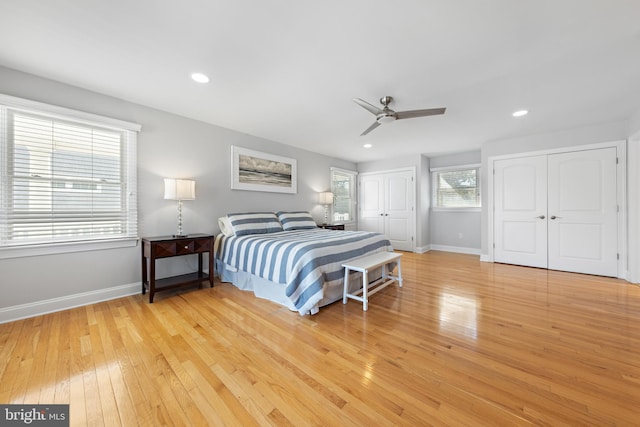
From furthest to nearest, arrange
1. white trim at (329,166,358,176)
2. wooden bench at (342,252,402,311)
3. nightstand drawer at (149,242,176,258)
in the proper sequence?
white trim at (329,166,358,176) < nightstand drawer at (149,242,176,258) < wooden bench at (342,252,402,311)

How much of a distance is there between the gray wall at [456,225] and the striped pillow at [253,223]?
4.30 m

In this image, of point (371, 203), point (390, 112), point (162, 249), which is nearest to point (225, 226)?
point (162, 249)

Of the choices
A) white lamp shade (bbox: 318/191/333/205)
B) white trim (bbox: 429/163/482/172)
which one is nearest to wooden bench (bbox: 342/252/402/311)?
white lamp shade (bbox: 318/191/333/205)

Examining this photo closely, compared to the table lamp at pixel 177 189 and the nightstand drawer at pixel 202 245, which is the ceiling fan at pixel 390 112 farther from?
the nightstand drawer at pixel 202 245

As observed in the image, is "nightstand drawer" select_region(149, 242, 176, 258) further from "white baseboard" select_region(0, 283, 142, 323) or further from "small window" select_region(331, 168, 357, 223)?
"small window" select_region(331, 168, 357, 223)

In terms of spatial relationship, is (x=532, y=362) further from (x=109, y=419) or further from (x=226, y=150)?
(x=226, y=150)

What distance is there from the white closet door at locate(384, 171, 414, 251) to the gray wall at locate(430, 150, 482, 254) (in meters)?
0.78

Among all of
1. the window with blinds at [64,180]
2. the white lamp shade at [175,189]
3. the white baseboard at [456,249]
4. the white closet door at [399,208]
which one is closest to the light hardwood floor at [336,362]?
the window with blinds at [64,180]

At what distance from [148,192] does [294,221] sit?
2197 mm

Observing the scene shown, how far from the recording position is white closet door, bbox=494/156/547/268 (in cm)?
432

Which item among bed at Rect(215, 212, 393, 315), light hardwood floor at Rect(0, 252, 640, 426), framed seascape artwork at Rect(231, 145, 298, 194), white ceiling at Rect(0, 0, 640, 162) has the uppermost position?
white ceiling at Rect(0, 0, 640, 162)

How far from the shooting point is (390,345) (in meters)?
1.91

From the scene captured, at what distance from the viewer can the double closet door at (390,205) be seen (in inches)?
238

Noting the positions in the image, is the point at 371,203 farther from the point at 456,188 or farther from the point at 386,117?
the point at 386,117
